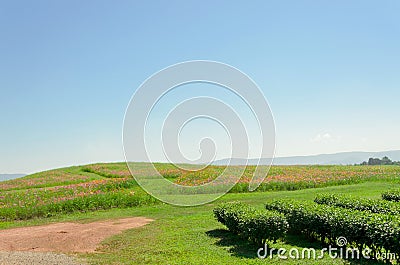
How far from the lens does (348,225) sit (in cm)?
959

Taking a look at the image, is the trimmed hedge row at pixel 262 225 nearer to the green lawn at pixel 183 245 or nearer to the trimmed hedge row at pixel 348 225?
the green lawn at pixel 183 245

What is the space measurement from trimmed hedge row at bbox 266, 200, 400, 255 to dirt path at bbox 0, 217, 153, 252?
7.26m

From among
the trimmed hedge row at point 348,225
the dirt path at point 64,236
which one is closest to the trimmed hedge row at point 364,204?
the trimmed hedge row at point 348,225

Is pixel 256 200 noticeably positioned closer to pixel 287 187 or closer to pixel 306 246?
pixel 287 187

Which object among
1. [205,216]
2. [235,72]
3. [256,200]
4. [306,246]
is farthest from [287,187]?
[306,246]

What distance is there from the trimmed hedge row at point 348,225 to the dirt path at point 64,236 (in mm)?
7259

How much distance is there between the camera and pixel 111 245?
12.7 m

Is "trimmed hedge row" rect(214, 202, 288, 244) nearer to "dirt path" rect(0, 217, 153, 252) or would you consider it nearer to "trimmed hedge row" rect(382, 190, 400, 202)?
"dirt path" rect(0, 217, 153, 252)

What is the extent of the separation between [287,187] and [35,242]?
2162cm

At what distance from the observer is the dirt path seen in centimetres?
1255

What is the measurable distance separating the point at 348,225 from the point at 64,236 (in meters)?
10.9

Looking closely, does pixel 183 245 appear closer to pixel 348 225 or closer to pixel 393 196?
pixel 348 225

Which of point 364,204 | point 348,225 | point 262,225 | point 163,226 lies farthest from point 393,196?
point 163,226

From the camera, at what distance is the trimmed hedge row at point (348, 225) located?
8428 mm
